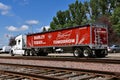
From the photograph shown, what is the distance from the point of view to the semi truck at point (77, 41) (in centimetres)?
2781

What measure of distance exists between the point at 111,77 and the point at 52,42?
72.8 ft

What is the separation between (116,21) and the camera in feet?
172

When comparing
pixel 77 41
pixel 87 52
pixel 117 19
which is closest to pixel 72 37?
pixel 77 41

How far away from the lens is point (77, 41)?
95.8ft

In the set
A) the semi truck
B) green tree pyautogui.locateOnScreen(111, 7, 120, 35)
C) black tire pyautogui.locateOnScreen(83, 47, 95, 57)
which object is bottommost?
black tire pyautogui.locateOnScreen(83, 47, 95, 57)

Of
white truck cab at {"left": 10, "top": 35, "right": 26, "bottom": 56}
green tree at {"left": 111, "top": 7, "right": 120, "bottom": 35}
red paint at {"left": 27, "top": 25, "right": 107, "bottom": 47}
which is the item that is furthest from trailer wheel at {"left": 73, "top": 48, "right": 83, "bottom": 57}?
green tree at {"left": 111, "top": 7, "right": 120, "bottom": 35}

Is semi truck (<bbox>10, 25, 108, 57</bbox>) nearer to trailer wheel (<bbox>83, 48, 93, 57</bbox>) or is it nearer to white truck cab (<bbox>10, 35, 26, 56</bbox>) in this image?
trailer wheel (<bbox>83, 48, 93, 57</bbox>)

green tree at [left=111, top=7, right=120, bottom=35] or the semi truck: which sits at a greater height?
green tree at [left=111, top=7, right=120, bottom=35]

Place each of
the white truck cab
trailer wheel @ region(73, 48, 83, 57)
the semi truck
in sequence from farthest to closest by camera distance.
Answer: the white truck cab < trailer wheel @ region(73, 48, 83, 57) < the semi truck

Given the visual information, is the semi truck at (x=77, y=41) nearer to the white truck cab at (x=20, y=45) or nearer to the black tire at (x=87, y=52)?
the black tire at (x=87, y=52)

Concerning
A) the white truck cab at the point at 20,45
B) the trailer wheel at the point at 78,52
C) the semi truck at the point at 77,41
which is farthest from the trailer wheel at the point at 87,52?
the white truck cab at the point at 20,45

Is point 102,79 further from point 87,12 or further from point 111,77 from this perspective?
point 87,12

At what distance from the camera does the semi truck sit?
27.8 m

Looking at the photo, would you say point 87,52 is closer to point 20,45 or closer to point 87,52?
point 87,52
